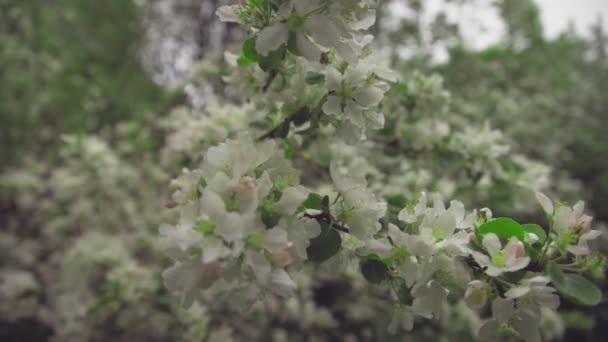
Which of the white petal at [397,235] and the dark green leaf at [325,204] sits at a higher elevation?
the white petal at [397,235]

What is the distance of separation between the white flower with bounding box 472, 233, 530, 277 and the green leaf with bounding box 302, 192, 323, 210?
13.3 inches

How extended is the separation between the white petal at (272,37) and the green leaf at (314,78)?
0.76 ft

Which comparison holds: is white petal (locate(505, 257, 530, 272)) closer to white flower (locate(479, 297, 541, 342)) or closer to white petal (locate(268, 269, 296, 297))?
white flower (locate(479, 297, 541, 342))

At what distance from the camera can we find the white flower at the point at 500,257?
0.89 meters

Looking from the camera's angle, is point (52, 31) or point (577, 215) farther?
point (52, 31)

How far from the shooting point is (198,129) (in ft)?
5.91

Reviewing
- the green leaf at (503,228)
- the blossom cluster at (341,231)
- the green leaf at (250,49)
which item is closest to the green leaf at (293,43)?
the blossom cluster at (341,231)

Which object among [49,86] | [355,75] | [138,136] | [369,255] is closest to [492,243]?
[369,255]

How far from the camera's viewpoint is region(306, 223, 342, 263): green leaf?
1.01 metres

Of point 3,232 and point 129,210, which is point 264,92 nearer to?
point 129,210

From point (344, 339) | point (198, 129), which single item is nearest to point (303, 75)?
point (198, 129)

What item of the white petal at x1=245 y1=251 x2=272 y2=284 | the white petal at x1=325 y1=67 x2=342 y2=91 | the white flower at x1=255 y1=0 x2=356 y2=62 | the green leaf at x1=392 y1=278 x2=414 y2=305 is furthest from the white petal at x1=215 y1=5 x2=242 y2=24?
the green leaf at x1=392 y1=278 x2=414 y2=305

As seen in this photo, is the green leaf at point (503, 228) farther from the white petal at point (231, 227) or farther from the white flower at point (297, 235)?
the white petal at point (231, 227)

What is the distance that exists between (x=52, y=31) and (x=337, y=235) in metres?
4.89
